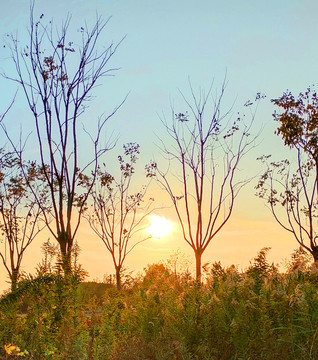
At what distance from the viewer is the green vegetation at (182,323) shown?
5141 mm

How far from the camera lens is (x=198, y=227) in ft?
64.2

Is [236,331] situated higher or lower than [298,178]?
lower

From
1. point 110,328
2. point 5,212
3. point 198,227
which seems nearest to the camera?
point 110,328

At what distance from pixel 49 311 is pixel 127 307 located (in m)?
1.84

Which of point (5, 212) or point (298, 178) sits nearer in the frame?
point (298, 178)

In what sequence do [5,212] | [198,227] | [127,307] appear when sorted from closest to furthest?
[127,307], [198,227], [5,212]

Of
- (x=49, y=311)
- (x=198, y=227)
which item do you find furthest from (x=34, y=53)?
(x=49, y=311)

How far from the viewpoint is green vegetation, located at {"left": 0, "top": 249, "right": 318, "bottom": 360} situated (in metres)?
5.14

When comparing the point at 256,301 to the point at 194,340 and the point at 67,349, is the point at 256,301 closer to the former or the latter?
the point at 194,340

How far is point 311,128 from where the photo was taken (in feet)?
68.0

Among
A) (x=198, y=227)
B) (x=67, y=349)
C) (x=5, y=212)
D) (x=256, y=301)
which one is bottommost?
(x=67, y=349)

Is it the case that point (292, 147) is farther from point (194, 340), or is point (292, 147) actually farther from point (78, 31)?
point (194, 340)

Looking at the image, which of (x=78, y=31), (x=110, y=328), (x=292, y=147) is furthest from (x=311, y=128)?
(x=110, y=328)

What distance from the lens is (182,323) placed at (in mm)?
5590
